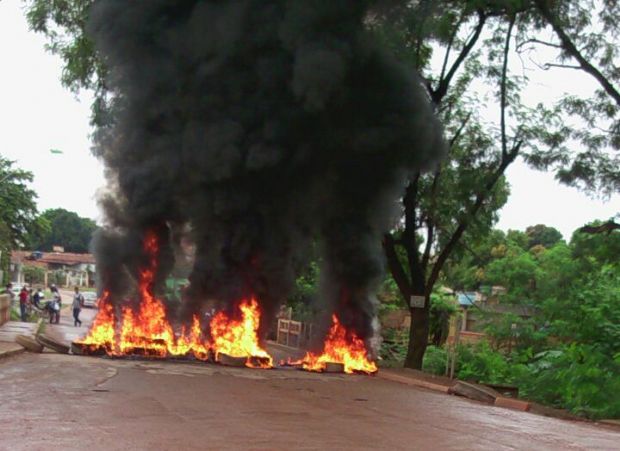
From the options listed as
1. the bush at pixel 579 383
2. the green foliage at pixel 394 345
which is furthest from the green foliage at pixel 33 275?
the bush at pixel 579 383

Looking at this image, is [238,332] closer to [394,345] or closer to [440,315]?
[394,345]

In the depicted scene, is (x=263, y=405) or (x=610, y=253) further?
(x=610, y=253)

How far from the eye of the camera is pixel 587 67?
15250mm

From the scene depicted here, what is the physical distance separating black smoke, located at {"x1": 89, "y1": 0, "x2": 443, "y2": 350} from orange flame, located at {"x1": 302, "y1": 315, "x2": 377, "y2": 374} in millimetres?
316

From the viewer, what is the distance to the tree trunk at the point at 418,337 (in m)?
20.0

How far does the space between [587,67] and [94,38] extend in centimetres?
1140

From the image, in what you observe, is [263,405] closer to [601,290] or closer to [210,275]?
[210,275]

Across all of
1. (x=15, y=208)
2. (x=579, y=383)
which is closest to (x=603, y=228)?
(x=579, y=383)

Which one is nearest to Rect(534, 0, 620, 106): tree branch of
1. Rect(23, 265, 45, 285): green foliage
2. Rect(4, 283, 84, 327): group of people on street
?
Rect(4, 283, 84, 327): group of people on street

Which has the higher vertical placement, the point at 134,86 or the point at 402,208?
the point at 134,86

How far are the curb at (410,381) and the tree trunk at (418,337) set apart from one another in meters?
2.06

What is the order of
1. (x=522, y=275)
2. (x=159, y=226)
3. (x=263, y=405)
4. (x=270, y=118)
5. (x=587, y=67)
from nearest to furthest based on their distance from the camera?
(x=263, y=405) → (x=587, y=67) → (x=270, y=118) → (x=159, y=226) → (x=522, y=275)

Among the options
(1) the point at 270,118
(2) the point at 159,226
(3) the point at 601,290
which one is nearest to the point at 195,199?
(2) the point at 159,226

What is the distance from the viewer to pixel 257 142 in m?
17.8
